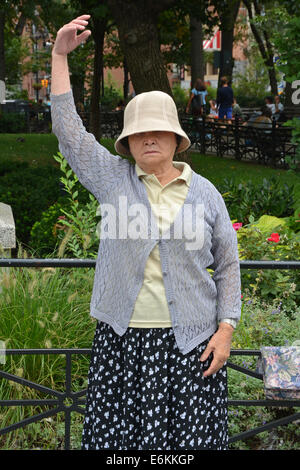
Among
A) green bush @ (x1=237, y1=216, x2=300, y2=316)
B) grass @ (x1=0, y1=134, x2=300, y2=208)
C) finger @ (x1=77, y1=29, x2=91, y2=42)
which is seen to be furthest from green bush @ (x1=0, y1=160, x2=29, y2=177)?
finger @ (x1=77, y1=29, x2=91, y2=42)

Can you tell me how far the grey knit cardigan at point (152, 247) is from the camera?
8.40 feet

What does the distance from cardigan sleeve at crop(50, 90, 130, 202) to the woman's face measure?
10cm

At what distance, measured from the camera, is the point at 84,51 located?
34375 mm

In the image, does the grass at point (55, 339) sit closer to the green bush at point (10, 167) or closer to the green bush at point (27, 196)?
the green bush at point (27, 196)

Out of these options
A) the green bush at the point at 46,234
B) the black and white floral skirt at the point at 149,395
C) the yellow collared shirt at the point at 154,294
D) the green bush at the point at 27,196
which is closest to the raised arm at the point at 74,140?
the yellow collared shirt at the point at 154,294

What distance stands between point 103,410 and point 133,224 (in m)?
0.69

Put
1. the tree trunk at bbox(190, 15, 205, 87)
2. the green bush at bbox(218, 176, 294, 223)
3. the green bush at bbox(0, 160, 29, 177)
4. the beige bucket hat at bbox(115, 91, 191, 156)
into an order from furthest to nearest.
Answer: the tree trunk at bbox(190, 15, 205, 87) < the green bush at bbox(0, 160, 29, 177) < the green bush at bbox(218, 176, 294, 223) < the beige bucket hat at bbox(115, 91, 191, 156)

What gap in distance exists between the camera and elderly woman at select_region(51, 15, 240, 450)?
2.56m

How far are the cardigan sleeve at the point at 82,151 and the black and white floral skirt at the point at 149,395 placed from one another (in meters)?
0.54

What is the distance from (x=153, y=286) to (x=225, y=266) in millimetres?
311

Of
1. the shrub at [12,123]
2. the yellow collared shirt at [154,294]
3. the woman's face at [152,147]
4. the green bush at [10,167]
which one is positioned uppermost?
the woman's face at [152,147]

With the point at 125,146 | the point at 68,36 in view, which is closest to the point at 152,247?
the point at 125,146

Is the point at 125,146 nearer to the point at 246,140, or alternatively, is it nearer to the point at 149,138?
the point at 149,138

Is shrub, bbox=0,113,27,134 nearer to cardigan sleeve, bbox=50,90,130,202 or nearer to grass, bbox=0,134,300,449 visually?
grass, bbox=0,134,300,449
